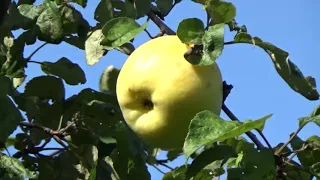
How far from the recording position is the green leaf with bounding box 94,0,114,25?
5.89 feet

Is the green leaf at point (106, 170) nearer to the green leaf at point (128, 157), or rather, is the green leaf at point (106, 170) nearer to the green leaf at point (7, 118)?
the green leaf at point (128, 157)

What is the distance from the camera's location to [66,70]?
1852mm

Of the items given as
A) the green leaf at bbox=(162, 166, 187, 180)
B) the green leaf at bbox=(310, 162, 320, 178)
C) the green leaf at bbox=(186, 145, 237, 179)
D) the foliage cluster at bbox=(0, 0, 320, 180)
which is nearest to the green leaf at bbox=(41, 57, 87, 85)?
the foliage cluster at bbox=(0, 0, 320, 180)

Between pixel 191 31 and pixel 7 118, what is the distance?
43 cm

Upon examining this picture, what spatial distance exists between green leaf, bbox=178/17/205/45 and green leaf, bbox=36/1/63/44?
0.34m

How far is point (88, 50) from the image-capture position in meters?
1.73

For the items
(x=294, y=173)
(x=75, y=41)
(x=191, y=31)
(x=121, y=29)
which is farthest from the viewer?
(x=75, y=41)

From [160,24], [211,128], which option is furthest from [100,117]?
[211,128]

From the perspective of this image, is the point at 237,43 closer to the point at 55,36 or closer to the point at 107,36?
the point at 107,36

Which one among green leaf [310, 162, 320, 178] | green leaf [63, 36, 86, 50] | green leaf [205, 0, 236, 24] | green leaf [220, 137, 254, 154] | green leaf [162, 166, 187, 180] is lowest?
green leaf [162, 166, 187, 180]

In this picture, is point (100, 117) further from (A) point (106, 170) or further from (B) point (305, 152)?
(B) point (305, 152)

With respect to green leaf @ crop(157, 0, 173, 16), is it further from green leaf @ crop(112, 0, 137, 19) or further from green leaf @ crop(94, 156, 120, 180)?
green leaf @ crop(94, 156, 120, 180)

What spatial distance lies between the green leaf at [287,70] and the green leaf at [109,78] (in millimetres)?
449

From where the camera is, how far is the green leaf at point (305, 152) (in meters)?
1.64
